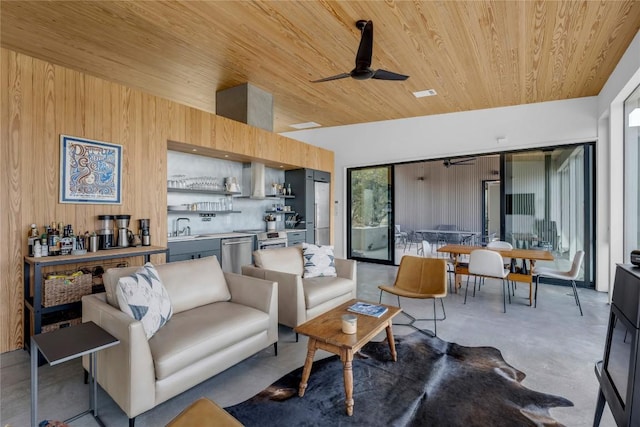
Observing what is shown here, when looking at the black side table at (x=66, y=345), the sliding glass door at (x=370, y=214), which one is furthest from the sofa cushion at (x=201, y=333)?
the sliding glass door at (x=370, y=214)

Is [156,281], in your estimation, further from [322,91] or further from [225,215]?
[322,91]

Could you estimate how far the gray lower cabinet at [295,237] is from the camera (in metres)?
6.01

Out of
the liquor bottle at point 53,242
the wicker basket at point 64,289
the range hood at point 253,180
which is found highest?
the range hood at point 253,180

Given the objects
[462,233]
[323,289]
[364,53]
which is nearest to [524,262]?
[323,289]

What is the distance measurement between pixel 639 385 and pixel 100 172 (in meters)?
4.29

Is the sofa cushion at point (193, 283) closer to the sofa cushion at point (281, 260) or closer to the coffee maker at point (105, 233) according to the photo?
the sofa cushion at point (281, 260)

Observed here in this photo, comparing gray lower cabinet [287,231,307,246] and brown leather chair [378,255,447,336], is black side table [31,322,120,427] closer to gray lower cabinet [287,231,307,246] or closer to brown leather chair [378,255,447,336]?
brown leather chair [378,255,447,336]

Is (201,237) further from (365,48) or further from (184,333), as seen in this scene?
(365,48)

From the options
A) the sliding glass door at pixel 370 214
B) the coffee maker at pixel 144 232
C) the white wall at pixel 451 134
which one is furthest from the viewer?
the sliding glass door at pixel 370 214

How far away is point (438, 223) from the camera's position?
10289 mm

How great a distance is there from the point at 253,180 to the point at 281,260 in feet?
8.06

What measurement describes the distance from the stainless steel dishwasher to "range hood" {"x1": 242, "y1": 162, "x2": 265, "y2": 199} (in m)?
0.86

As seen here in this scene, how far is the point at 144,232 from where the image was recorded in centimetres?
361

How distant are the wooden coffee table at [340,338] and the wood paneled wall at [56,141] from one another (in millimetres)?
2587
